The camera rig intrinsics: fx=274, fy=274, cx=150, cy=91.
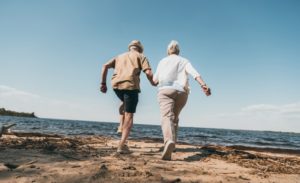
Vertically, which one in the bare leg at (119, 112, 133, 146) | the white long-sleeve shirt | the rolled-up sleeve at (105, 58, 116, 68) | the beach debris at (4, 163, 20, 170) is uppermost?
the rolled-up sleeve at (105, 58, 116, 68)

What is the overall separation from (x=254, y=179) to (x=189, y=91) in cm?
216

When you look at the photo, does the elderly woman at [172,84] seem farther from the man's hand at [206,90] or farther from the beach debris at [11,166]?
the beach debris at [11,166]

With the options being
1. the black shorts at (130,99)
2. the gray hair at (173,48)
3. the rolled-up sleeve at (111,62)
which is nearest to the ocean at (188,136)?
the rolled-up sleeve at (111,62)

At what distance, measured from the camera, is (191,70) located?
5.05 metres

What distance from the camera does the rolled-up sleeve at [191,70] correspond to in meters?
4.94

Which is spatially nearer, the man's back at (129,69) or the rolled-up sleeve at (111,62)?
the man's back at (129,69)

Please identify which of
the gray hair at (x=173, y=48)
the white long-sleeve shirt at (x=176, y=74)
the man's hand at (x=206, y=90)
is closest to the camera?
the man's hand at (x=206, y=90)

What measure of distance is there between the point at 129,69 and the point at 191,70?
119 centimetres

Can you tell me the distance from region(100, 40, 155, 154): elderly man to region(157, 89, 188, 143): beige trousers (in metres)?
0.49

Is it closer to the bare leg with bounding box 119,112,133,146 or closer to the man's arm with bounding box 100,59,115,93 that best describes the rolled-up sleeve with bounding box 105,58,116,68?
the man's arm with bounding box 100,59,115,93

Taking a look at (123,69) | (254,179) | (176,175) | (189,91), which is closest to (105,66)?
(123,69)

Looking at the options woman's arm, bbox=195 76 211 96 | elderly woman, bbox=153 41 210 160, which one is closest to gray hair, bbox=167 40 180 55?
elderly woman, bbox=153 41 210 160

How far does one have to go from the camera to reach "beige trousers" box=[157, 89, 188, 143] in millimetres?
4863

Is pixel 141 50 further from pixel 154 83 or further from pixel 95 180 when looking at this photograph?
pixel 95 180
